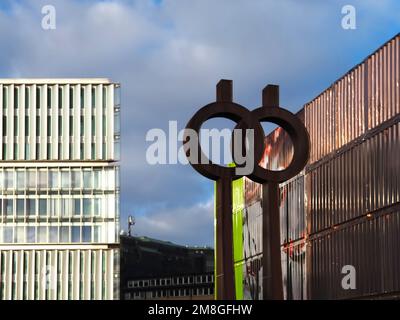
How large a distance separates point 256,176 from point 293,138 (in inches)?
108

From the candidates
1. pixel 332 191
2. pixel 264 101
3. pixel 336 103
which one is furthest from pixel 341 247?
pixel 264 101

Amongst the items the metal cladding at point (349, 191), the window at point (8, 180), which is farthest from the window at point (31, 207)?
the metal cladding at point (349, 191)

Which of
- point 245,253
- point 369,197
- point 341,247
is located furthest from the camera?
point 245,253

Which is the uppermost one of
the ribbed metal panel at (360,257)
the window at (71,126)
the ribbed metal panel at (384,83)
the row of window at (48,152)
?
the window at (71,126)

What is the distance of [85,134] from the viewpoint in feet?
343

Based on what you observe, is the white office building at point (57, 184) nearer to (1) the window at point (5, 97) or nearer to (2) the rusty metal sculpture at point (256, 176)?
(1) the window at point (5, 97)

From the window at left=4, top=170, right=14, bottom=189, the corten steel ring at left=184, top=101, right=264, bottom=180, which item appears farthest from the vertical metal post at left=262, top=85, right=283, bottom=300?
the window at left=4, top=170, right=14, bottom=189

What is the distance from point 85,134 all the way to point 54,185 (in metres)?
6.91

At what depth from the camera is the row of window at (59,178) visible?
105 m

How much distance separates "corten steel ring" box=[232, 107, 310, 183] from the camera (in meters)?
39.4

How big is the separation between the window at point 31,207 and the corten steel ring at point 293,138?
68.0m

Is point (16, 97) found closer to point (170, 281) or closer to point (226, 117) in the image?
point (170, 281)

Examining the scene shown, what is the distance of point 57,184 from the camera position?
105 m

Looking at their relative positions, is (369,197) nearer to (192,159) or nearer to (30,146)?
(192,159)
